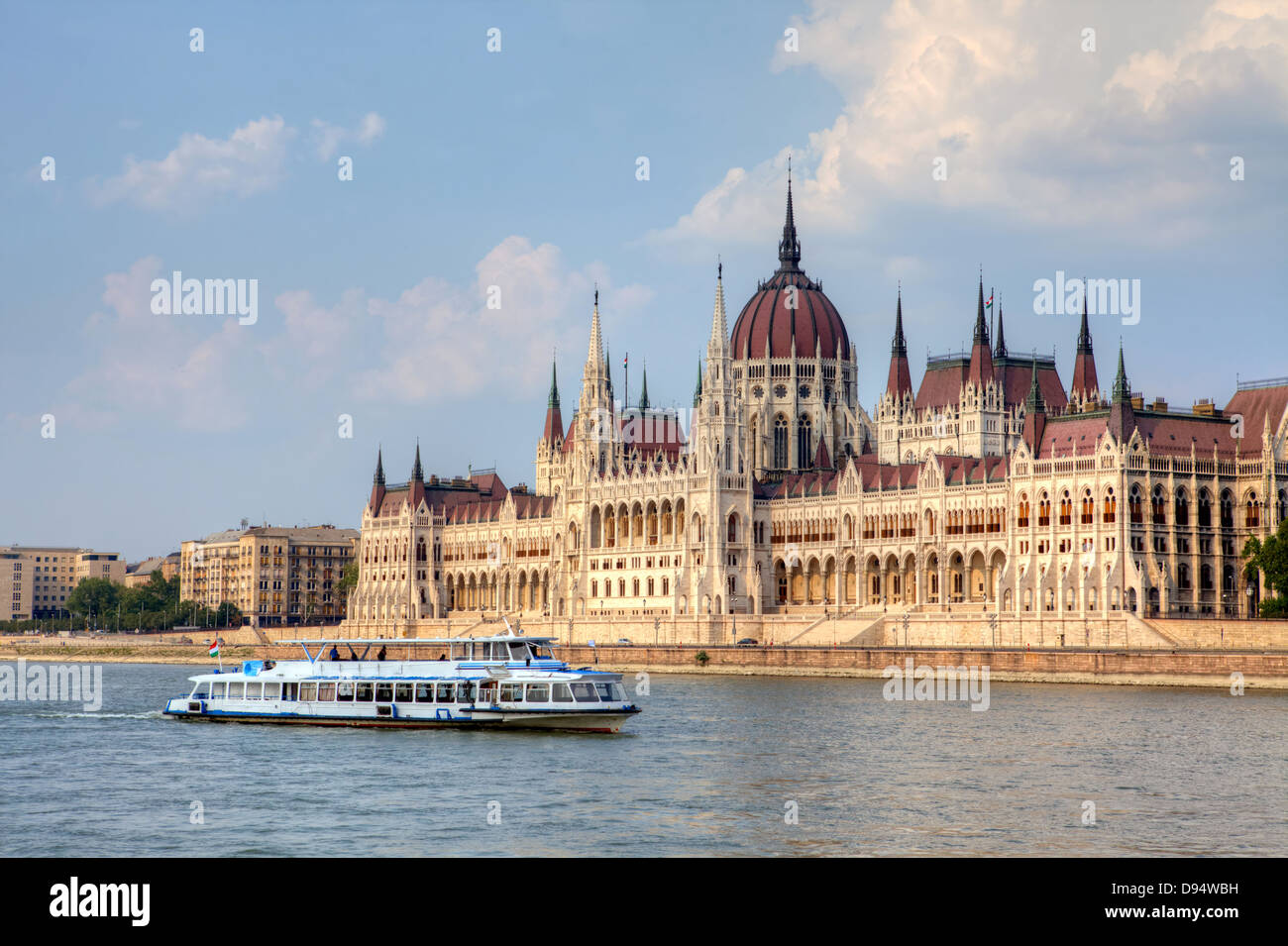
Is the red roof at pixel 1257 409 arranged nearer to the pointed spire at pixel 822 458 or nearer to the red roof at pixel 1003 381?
the red roof at pixel 1003 381

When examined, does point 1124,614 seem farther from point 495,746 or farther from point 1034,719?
point 495,746

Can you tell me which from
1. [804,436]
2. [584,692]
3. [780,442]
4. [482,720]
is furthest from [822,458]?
[482,720]

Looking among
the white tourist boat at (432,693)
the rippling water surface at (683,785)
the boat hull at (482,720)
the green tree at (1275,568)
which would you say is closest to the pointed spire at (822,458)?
the green tree at (1275,568)

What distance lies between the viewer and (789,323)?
6713 inches

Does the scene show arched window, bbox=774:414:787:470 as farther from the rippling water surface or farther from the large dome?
the rippling water surface

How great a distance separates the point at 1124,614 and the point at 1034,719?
39541mm

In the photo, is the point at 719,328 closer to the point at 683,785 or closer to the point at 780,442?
the point at 780,442

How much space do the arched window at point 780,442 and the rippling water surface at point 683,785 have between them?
91559 millimetres

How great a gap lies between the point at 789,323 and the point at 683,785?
126m

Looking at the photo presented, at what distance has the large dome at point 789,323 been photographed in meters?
170

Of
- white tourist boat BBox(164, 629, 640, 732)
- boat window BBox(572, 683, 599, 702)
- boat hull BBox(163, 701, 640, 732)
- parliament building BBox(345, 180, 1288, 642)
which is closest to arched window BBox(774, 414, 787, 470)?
parliament building BBox(345, 180, 1288, 642)

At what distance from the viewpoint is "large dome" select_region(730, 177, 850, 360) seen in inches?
6673

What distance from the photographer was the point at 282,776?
1971 inches

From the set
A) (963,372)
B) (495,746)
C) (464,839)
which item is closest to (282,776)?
(495,746)
